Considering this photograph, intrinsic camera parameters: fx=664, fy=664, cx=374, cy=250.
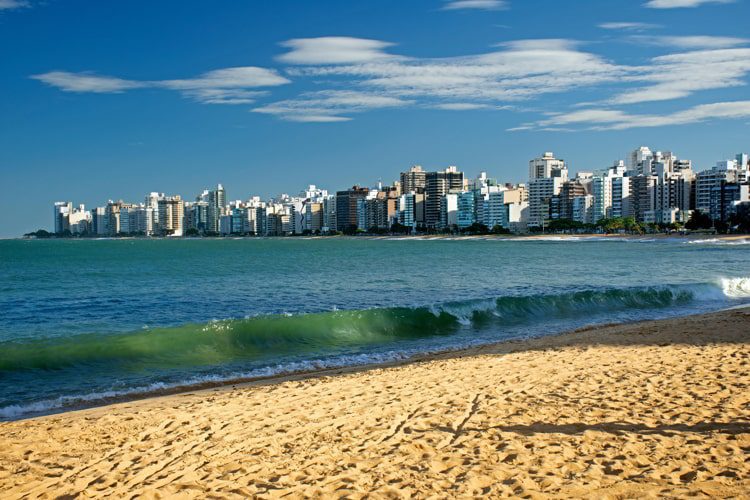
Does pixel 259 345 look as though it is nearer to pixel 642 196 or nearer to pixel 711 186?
pixel 711 186

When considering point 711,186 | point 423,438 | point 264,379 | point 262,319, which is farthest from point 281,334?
point 711,186

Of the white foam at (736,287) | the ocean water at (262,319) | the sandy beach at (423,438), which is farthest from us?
the white foam at (736,287)

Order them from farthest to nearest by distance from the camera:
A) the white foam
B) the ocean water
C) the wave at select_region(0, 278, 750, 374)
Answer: the white foam < the wave at select_region(0, 278, 750, 374) < the ocean water

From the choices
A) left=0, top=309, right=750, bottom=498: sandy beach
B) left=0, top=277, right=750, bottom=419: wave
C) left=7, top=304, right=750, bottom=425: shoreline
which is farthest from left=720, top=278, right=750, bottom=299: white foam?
left=0, top=309, right=750, bottom=498: sandy beach

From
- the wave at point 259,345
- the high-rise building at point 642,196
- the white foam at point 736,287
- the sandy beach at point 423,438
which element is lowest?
the white foam at point 736,287

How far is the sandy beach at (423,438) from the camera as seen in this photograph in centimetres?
599

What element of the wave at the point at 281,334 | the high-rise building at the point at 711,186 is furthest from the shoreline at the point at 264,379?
the high-rise building at the point at 711,186

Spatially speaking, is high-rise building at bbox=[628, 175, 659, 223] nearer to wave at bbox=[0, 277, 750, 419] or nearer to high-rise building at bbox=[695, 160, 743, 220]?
high-rise building at bbox=[695, 160, 743, 220]

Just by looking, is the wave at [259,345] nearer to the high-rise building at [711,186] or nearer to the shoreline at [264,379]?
the shoreline at [264,379]

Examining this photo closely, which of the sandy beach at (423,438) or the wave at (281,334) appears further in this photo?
the wave at (281,334)

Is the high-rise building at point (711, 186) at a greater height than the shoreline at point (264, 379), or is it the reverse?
the high-rise building at point (711, 186)

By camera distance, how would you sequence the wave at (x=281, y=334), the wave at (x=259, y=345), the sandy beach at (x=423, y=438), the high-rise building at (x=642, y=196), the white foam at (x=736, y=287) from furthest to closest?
the high-rise building at (x=642, y=196)
the white foam at (x=736, y=287)
the wave at (x=281, y=334)
the wave at (x=259, y=345)
the sandy beach at (x=423, y=438)

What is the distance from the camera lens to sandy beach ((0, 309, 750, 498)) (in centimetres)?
599

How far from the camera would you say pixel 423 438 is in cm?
730
